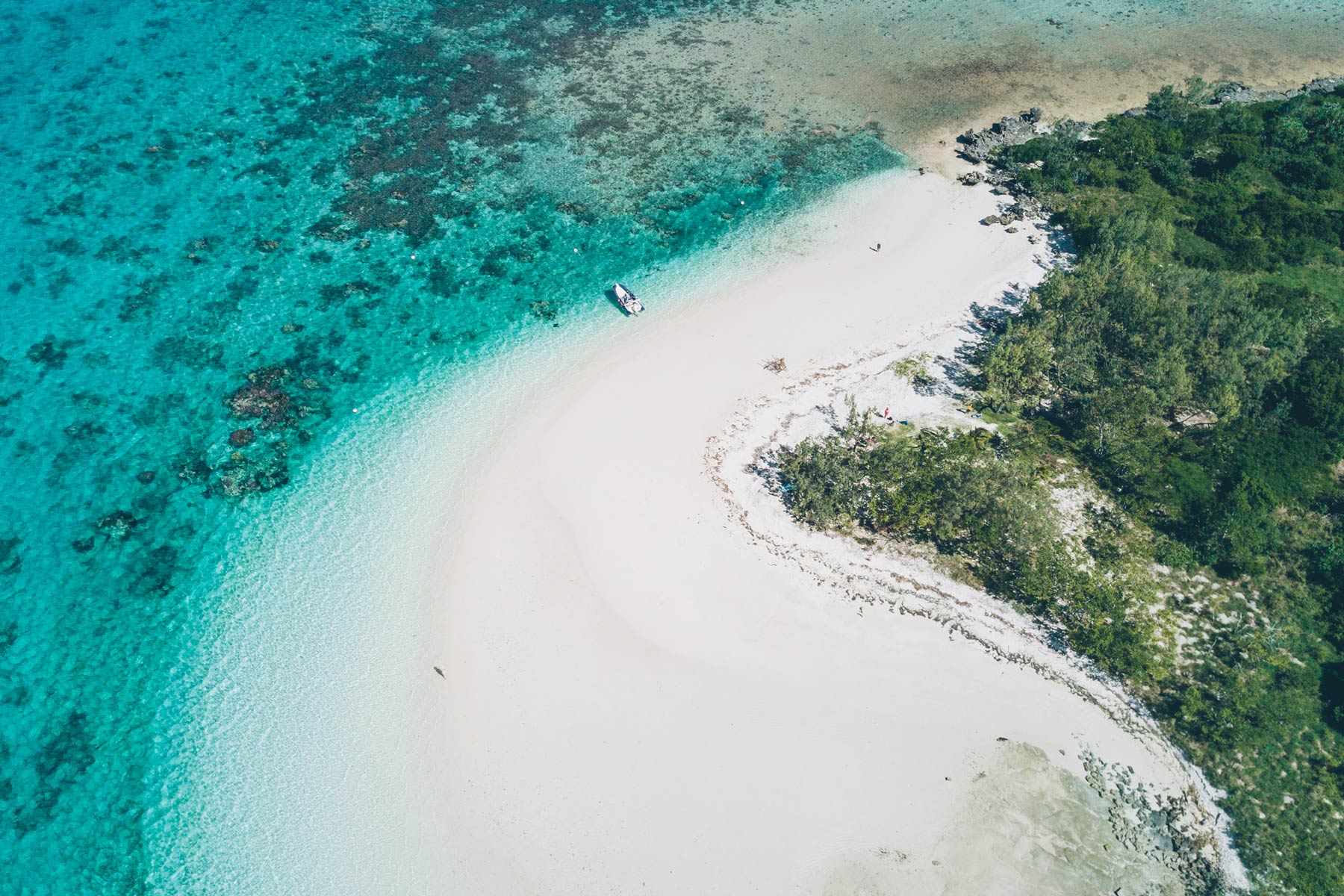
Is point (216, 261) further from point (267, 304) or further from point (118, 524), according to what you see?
point (118, 524)

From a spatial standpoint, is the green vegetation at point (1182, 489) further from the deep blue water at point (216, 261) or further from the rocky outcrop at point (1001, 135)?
the deep blue water at point (216, 261)

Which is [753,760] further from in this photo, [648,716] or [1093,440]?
[1093,440]

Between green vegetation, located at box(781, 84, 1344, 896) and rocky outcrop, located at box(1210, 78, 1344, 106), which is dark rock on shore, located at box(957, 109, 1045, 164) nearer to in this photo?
green vegetation, located at box(781, 84, 1344, 896)

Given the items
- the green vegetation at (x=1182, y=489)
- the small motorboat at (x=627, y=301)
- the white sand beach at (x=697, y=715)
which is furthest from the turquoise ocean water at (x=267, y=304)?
the green vegetation at (x=1182, y=489)

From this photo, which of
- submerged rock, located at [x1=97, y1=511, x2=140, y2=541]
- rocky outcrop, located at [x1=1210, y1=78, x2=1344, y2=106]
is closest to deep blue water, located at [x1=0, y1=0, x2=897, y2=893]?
submerged rock, located at [x1=97, y1=511, x2=140, y2=541]

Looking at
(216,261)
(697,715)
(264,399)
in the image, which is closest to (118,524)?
(264,399)
